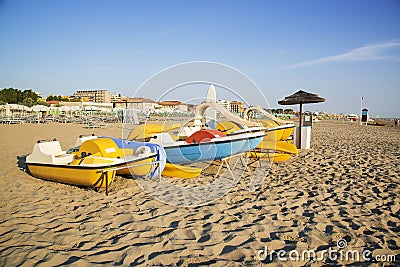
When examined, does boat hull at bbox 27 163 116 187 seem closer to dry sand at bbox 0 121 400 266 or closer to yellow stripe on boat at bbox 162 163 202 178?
dry sand at bbox 0 121 400 266

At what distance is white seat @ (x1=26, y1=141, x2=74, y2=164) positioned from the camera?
4.81 meters

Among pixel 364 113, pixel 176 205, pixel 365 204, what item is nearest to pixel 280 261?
pixel 176 205

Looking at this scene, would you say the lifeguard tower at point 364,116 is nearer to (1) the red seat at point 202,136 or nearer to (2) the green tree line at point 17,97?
(1) the red seat at point 202,136

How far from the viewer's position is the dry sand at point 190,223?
2686mm

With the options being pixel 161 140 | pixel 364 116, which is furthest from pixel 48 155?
pixel 364 116

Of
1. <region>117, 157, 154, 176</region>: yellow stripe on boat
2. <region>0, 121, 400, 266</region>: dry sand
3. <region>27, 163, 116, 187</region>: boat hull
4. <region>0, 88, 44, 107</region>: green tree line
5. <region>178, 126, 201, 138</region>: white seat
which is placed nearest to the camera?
<region>0, 121, 400, 266</region>: dry sand

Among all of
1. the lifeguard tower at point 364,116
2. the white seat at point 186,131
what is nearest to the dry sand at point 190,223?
the white seat at point 186,131

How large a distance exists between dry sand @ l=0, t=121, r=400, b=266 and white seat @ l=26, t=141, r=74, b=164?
16.6 inches

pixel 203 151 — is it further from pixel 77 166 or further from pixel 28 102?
pixel 28 102

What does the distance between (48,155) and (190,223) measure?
2944 mm

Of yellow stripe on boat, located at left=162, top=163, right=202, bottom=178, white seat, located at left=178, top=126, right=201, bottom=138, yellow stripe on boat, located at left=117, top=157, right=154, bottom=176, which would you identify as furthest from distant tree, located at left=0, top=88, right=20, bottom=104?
yellow stripe on boat, located at left=117, top=157, right=154, bottom=176

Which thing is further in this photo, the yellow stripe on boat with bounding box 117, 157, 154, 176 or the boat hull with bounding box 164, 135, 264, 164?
the boat hull with bounding box 164, 135, 264, 164

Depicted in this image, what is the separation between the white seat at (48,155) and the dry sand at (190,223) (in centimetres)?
42

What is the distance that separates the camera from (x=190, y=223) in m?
3.47
